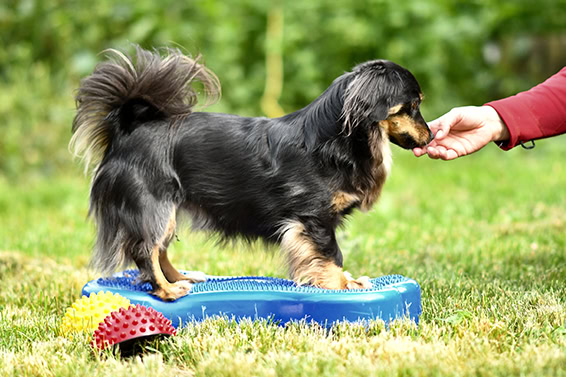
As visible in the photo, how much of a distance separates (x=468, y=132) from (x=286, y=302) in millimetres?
1433

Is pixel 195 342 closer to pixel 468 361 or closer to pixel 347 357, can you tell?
pixel 347 357

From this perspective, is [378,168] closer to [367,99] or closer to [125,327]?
[367,99]

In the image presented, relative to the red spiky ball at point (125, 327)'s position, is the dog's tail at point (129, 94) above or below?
above

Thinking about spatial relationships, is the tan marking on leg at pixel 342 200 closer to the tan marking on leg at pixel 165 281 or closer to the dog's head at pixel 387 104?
the dog's head at pixel 387 104

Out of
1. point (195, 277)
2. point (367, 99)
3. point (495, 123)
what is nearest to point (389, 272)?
point (495, 123)

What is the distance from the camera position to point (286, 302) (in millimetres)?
3080

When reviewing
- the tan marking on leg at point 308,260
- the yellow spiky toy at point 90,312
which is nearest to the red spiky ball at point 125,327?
the yellow spiky toy at point 90,312

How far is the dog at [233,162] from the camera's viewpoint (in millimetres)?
3217

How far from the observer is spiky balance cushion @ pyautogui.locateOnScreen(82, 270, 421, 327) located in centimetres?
303

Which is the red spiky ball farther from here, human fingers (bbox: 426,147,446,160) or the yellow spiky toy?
human fingers (bbox: 426,147,446,160)

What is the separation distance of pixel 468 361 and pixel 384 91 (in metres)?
1.24

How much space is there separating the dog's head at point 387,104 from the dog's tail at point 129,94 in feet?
2.61

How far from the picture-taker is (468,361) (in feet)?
8.29

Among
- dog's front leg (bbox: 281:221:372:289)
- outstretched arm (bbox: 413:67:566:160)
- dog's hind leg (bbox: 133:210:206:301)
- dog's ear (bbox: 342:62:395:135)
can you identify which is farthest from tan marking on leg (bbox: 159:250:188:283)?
outstretched arm (bbox: 413:67:566:160)
